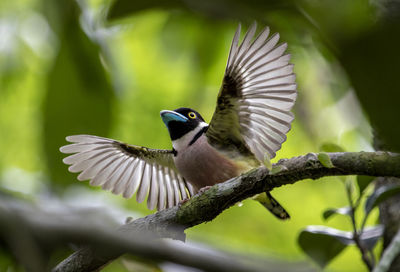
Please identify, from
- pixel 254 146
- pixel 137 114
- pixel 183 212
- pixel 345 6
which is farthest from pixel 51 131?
pixel 137 114

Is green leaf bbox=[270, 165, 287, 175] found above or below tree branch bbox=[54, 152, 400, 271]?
above

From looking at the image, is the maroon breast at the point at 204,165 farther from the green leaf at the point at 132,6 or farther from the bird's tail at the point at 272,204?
the green leaf at the point at 132,6

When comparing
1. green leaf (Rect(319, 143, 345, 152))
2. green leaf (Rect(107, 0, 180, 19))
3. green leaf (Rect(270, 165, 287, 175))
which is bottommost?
green leaf (Rect(270, 165, 287, 175))

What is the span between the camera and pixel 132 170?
5051 mm

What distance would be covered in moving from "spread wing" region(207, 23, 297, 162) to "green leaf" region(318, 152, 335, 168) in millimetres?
1347

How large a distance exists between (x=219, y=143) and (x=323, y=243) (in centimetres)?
122

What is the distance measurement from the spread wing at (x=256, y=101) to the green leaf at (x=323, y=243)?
27.1 inches

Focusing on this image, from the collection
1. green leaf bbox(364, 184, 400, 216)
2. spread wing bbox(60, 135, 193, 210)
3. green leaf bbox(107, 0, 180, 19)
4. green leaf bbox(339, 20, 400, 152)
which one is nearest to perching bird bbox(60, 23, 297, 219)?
spread wing bbox(60, 135, 193, 210)

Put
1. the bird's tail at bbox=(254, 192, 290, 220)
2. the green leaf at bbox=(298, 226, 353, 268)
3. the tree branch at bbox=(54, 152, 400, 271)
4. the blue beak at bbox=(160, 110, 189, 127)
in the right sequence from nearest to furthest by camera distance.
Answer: the tree branch at bbox=(54, 152, 400, 271), the green leaf at bbox=(298, 226, 353, 268), the bird's tail at bbox=(254, 192, 290, 220), the blue beak at bbox=(160, 110, 189, 127)

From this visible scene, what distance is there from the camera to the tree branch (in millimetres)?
2334

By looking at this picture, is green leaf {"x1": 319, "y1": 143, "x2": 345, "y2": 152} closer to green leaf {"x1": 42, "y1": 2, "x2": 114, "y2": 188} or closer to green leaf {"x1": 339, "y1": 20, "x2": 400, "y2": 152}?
green leaf {"x1": 42, "y1": 2, "x2": 114, "y2": 188}

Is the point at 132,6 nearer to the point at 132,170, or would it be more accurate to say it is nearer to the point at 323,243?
the point at 323,243

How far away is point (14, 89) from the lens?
21.0 ft

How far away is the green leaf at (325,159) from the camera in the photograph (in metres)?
2.40
